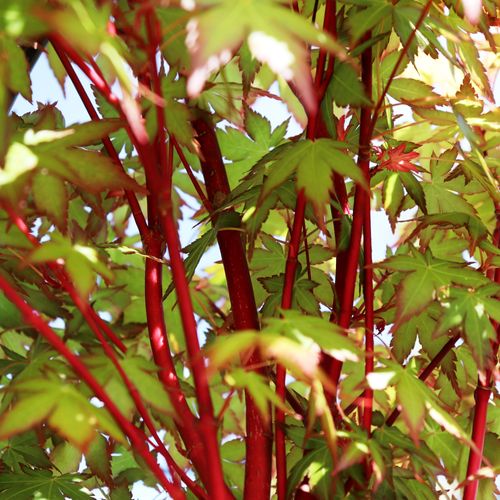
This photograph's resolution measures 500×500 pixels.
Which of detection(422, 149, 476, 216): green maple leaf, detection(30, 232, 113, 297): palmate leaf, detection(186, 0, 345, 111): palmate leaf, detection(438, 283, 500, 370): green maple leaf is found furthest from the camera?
detection(422, 149, 476, 216): green maple leaf

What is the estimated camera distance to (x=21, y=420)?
432mm

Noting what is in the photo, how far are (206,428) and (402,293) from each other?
0.19m

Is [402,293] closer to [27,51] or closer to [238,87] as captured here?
[238,87]

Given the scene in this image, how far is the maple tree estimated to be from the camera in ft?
1.53

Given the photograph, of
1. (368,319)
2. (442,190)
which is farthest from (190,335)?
(442,190)

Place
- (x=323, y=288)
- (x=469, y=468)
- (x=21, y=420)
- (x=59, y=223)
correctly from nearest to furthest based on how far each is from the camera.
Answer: (x=21, y=420)
(x=59, y=223)
(x=469, y=468)
(x=323, y=288)

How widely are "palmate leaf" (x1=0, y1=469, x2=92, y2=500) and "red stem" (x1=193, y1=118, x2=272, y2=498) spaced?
0.60 feet

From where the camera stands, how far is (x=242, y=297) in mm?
722

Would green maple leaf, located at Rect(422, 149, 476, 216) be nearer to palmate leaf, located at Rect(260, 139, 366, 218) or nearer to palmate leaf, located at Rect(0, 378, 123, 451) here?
palmate leaf, located at Rect(260, 139, 366, 218)

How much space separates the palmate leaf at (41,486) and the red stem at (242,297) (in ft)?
0.60

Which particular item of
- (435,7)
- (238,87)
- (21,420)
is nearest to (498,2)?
(435,7)

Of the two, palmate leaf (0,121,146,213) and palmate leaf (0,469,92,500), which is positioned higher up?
palmate leaf (0,121,146,213)

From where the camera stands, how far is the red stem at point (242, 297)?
0.66m

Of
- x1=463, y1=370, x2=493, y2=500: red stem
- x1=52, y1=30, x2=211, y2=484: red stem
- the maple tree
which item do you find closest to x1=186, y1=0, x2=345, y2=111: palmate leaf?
the maple tree
